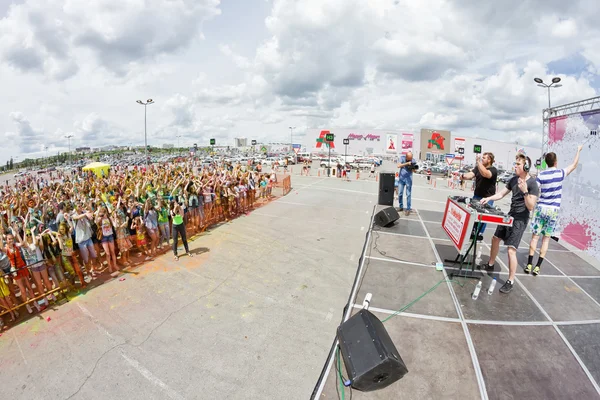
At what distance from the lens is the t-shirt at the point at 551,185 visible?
15.8 ft

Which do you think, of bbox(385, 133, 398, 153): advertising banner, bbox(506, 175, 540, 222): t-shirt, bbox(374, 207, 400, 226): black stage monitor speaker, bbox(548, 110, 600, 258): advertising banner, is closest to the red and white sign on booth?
bbox(506, 175, 540, 222): t-shirt

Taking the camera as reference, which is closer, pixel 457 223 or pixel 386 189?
pixel 457 223

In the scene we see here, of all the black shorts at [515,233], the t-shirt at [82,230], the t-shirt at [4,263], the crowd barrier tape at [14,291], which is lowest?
the crowd barrier tape at [14,291]

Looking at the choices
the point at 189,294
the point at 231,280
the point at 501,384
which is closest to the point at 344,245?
the point at 231,280

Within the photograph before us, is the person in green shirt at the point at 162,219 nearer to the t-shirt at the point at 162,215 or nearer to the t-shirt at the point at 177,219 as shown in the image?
the t-shirt at the point at 162,215

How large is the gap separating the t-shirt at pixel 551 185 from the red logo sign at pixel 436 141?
238 ft

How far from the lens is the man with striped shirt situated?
4.86m

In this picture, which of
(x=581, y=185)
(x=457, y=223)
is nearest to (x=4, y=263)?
(x=457, y=223)

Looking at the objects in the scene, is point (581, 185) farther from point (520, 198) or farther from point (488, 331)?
point (488, 331)

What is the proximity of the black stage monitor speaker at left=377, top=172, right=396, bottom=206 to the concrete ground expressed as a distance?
4.10 meters

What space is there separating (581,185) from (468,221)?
6.87 m

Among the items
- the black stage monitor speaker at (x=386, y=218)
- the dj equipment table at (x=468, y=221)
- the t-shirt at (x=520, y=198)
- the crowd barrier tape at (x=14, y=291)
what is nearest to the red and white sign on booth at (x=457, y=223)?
the dj equipment table at (x=468, y=221)

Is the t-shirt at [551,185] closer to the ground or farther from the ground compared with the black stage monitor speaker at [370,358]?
farther from the ground

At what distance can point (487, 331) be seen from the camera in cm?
333
